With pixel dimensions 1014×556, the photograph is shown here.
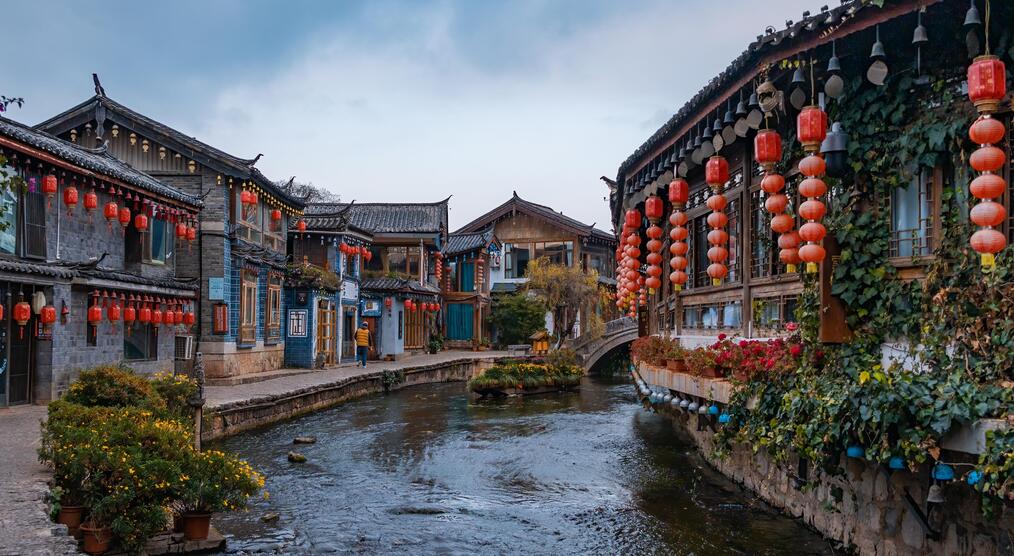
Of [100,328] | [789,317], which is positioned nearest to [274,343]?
[100,328]

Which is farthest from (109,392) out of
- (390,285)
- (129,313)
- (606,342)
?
(606,342)

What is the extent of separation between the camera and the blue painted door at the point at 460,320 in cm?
4434

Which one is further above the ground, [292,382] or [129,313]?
[129,313]

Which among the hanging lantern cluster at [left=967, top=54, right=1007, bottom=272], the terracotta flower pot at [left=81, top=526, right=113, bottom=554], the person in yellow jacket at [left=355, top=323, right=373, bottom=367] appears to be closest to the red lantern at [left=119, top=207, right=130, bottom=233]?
the terracotta flower pot at [left=81, top=526, right=113, bottom=554]

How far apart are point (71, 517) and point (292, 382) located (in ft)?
50.5

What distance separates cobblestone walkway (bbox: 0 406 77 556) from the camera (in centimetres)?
626

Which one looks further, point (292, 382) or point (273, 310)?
point (273, 310)

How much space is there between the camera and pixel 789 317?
10.2 m

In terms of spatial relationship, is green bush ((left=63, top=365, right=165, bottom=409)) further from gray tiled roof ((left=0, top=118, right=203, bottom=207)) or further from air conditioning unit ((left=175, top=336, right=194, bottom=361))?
air conditioning unit ((left=175, top=336, right=194, bottom=361))

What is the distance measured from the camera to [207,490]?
852 centimetres

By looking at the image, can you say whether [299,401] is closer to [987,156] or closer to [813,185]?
[813,185]

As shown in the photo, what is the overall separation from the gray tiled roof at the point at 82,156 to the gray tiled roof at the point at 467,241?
2298cm

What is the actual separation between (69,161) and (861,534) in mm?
15140

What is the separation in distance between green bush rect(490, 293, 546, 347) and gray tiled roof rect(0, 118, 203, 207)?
902 inches
